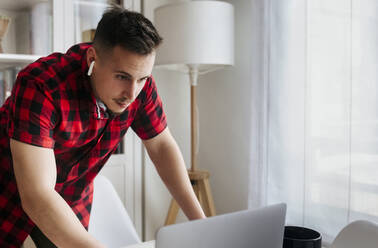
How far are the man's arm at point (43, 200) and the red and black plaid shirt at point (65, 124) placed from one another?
0.04 metres

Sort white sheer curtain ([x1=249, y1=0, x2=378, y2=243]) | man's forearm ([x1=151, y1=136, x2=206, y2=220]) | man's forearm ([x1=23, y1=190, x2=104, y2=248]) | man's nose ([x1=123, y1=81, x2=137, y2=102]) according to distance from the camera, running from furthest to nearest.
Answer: white sheer curtain ([x1=249, y1=0, x2=378, y2=243])
man's forearm ([x1=151, y1=136, x2=206, y2=220])
man's nose ([x1=123, y1=81, x2=137, y2=102])
man's forearm ([x1=23, y1=190, x2=104, y2=248])

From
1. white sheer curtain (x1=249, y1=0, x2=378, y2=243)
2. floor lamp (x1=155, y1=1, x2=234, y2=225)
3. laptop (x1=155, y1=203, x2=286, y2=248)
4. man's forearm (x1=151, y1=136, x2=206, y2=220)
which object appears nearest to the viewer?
laptop (x1=155, y1=203, x2=286, y2=248)

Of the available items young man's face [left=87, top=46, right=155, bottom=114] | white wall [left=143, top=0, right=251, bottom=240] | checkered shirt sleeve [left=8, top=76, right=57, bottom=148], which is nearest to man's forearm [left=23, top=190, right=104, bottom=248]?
checkered shirt sleeve [left=8, top=76, right=57, bottom=148]

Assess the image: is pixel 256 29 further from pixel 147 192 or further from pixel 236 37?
pixel 147 192

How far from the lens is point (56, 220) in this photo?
0.92 m

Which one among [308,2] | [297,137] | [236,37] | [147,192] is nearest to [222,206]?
[147,192]

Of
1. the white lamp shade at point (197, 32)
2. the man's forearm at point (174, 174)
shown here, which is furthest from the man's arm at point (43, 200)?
the white lamp shade at point (197, 32)

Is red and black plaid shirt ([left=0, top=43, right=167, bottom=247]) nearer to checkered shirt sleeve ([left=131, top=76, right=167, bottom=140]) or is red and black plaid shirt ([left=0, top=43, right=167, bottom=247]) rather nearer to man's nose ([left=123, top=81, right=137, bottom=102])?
checkered shirt sleeve ([left=131, top=76, right=167, bottom=140])

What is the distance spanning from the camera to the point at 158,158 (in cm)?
134

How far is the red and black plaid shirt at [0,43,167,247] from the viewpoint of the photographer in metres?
1.00

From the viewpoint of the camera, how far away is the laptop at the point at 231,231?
673 mm

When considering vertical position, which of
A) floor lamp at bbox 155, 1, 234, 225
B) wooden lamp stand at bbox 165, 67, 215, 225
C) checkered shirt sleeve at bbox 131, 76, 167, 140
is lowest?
wooden lamp stand at bbox 165, 67, 215, 225

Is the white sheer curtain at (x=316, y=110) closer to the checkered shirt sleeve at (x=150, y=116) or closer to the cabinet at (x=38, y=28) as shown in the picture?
the checkered shirt sleeve at (x=150, y=116)

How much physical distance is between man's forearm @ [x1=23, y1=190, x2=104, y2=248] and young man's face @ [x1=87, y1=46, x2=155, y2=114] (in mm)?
290
